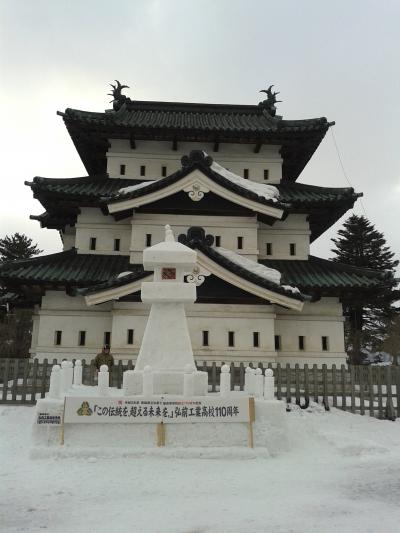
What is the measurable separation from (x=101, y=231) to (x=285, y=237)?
8.37 m

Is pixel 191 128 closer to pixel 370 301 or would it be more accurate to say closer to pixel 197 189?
pixel 197 189

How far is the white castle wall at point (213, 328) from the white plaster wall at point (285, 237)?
277 centimetres

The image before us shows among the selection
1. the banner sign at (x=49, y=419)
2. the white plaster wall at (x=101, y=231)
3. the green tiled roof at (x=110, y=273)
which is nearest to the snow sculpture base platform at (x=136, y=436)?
the banner sign at (x=49, y=419)

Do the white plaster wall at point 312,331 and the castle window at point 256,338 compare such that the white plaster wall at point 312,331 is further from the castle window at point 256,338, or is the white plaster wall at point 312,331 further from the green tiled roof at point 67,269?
the green tiled roof at point 67,269

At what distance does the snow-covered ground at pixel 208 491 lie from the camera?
17.3ft

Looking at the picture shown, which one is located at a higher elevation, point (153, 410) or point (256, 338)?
point (256, 338)

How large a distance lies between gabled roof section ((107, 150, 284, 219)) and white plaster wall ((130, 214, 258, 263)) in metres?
1.00

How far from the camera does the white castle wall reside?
54.6 ft

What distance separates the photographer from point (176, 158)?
69.7ft

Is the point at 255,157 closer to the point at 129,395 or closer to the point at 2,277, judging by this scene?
the point at 2,277

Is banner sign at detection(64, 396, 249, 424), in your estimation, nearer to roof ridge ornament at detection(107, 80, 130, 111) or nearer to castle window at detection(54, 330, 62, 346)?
castle window at detection(54, 330, 62, 346)

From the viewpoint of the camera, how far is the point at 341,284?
17.4 meters

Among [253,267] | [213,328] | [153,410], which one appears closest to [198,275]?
[213,328]

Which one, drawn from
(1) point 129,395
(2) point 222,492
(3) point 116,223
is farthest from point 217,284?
(2) point 222,492
